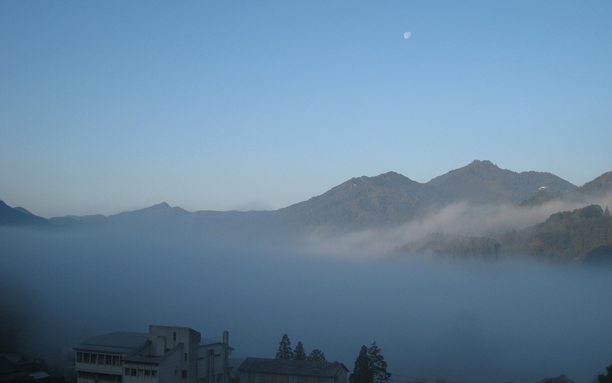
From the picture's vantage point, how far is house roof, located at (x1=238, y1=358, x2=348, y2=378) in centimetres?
4009

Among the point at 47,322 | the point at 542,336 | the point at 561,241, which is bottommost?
the point at 542,336

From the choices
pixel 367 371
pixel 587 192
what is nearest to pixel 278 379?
pixel 367 371

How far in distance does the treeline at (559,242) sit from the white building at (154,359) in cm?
11610

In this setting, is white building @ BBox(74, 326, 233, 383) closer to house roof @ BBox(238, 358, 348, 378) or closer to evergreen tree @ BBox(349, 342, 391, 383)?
house roof @ BBox(238, 358, 348, 378)

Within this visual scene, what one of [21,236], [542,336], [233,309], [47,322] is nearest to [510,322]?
[542,336]

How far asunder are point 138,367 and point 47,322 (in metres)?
61.3

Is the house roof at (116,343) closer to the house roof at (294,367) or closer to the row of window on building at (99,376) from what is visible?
the row of window on building at (99,376)

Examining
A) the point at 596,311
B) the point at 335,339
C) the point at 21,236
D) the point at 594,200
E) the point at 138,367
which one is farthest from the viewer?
the point at 594,200

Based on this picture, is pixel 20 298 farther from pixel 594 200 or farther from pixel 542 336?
pixel 594 200

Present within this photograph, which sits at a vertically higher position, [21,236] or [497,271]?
[21,236]

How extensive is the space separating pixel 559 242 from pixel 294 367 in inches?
4619

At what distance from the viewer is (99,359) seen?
38969 mm

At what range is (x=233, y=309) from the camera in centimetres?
13325

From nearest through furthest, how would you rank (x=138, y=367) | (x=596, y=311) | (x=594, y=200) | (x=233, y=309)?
(x=138, y=367)
(x=596, y=311)
(x=233, y=309)
(x=594, y=200)
